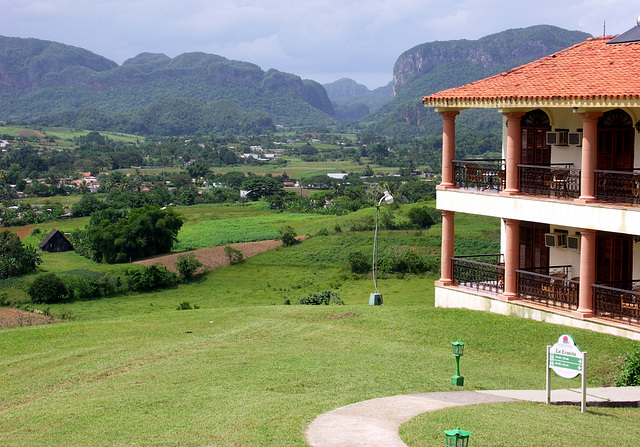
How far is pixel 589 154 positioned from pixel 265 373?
7827mm

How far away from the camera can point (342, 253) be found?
57.2m

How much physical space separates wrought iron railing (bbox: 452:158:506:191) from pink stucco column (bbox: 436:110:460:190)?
6.5 inches

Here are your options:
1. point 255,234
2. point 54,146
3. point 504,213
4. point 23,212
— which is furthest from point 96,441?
point 54,146

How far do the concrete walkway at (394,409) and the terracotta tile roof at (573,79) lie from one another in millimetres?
5959

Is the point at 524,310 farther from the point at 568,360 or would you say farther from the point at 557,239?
the point at 568,360

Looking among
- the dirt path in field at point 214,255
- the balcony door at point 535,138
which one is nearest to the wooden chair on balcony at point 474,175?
the balcony door at point 535,138

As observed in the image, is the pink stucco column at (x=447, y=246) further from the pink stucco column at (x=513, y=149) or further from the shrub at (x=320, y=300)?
the shrub at (x=320, y=300)

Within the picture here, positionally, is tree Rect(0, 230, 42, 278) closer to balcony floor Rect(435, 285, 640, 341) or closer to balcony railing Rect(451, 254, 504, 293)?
balcony floor Rect(435, 285, 640, 341)

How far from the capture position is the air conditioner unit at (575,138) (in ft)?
55.9

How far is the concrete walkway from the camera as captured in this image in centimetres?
838

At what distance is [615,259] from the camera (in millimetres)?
16359

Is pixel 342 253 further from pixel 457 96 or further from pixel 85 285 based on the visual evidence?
pixel 457 96

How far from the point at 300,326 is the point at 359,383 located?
6.24m

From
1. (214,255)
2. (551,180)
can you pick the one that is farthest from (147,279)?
(551,180)
